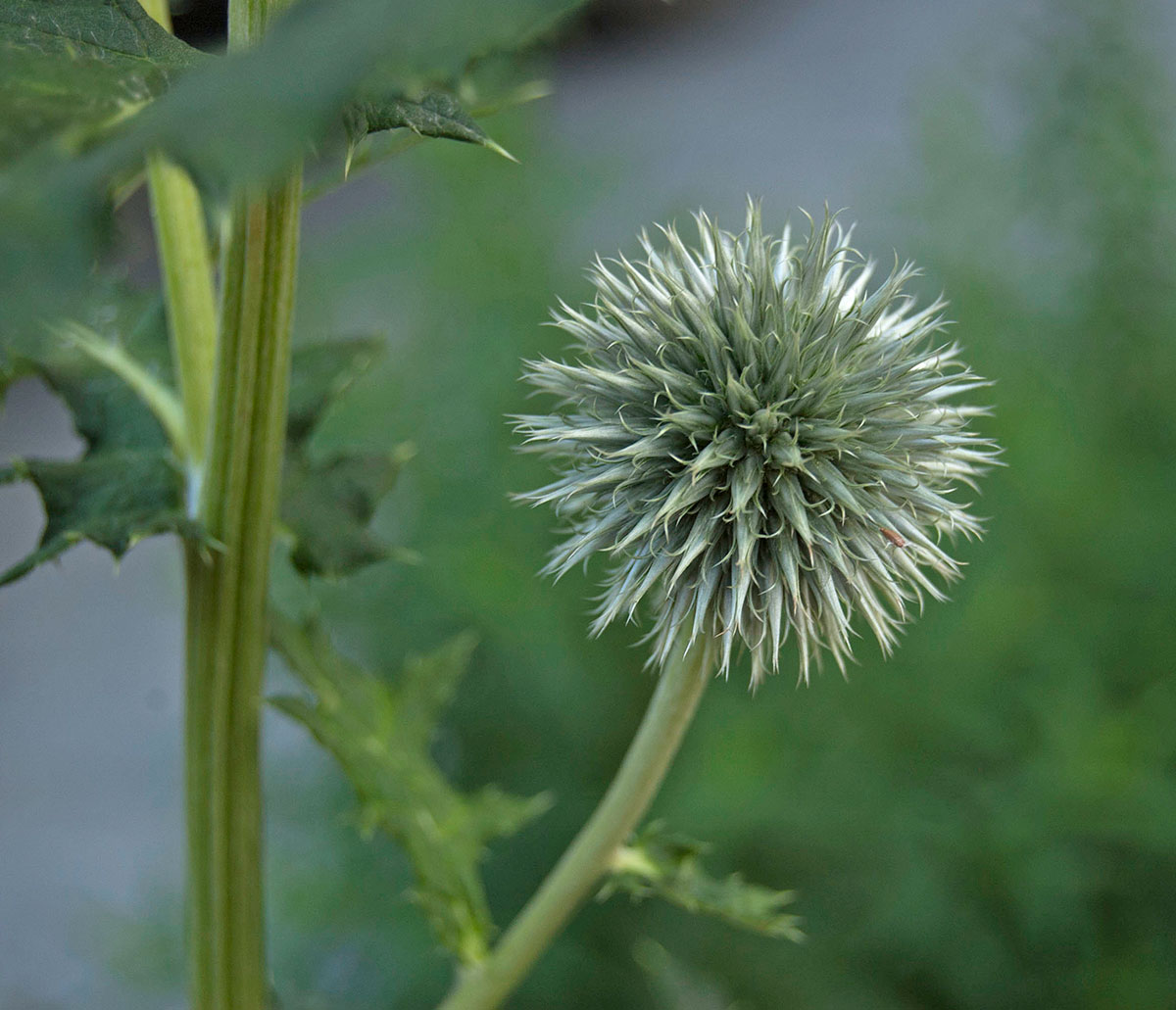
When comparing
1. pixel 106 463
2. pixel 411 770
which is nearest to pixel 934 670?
pixel 411 770

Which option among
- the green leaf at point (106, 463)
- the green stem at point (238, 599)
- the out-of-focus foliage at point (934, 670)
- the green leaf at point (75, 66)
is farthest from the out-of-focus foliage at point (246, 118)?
the out-of-focus foliage at point (934, 670)

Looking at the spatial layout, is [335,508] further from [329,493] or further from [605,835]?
[605,835]

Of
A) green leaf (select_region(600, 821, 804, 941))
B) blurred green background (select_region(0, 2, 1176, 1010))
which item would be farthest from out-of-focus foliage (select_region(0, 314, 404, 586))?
blurred green background (select_region(0, 2, 1176, 1010))

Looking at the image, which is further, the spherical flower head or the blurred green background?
the blurred green background

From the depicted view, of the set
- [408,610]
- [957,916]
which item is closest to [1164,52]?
[957,916]

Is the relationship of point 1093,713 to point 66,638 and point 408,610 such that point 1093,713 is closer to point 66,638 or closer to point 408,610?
point 408,610

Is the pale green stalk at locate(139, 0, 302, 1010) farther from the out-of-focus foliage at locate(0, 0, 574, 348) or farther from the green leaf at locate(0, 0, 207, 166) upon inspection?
the out-of-focus foliage at locate(0, 0, 574, 348)
